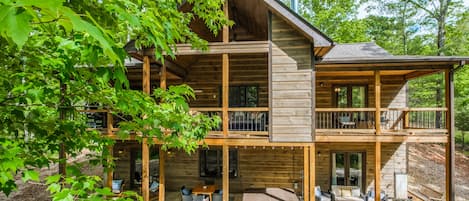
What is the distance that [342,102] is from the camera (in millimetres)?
11195

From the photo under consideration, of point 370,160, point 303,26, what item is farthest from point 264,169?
point 303,26

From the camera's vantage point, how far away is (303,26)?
7.12 metres

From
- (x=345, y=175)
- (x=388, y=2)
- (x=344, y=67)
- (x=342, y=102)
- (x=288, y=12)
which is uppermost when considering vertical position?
(x=388, y=2)

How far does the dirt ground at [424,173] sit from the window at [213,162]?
415 centimetres

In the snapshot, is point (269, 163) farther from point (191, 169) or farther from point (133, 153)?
point (133, 153)

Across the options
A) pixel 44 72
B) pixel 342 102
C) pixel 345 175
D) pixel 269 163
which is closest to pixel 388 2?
pixel 342 102

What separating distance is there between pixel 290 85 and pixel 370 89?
510cm

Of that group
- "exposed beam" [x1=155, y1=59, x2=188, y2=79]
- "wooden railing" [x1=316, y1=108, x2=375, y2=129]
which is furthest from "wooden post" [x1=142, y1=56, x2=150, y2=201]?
"wooden railing" [x1=316, y1=108, x2=375, y2=129]

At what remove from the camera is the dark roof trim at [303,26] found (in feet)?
23.2

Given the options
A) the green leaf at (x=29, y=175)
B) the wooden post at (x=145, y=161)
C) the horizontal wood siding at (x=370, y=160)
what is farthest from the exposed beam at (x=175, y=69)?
the green leaf at (x=29, y=175)

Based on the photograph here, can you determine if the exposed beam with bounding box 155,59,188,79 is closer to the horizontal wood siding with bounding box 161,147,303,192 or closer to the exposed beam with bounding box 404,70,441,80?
the horizontal wood siding with bounding box 161,147,303,192

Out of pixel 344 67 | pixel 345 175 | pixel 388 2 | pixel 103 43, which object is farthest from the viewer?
pixel 388 2

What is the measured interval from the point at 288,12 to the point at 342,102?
564 cm

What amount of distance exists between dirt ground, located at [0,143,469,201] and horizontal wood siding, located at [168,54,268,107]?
5.05 m
